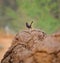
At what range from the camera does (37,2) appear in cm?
1150

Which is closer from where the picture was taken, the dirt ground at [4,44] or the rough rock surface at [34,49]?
the rough rock surface at [34,49]

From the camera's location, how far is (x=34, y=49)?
3447 mm

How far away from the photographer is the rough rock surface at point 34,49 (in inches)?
132

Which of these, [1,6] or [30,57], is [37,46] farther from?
[1,6]

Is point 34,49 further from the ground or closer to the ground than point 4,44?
closer to the ground

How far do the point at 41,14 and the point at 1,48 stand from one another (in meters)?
3.67

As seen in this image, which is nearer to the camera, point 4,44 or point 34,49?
point 34,49

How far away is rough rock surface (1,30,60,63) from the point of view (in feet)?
11.0

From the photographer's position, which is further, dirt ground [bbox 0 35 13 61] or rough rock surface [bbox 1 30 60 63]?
dirt ground [bbox 0 35 13 61]

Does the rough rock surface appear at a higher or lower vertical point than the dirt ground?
lower

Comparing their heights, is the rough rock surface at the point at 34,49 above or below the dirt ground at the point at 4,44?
below

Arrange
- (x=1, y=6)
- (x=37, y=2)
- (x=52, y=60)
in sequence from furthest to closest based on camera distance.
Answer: (x=1, y=6) → (x=37, y=2) → (x=52, y=60)

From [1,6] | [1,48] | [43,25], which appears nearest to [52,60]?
[43,25]

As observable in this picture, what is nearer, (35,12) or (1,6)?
Result: (35,12)
